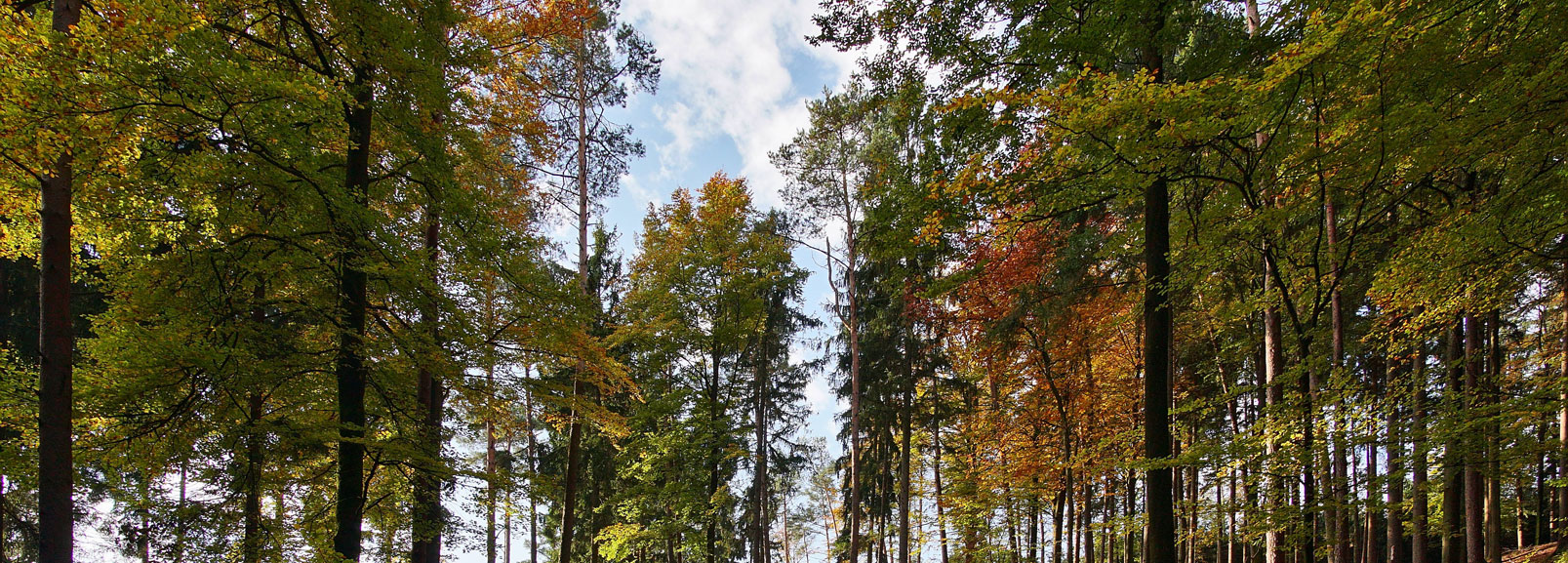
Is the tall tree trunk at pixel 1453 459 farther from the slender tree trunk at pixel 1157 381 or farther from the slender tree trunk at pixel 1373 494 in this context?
the slender tree trunk at pixel 1157 381

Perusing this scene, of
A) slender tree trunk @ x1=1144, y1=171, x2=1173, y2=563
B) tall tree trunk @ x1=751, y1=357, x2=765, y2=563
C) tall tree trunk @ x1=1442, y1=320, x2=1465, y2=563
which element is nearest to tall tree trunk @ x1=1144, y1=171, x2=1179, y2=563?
slender tree trunk @ x1=1144, y1=171, x2=1173, y2=563

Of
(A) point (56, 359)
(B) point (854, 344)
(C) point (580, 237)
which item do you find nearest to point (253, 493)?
(A) point (56, 359)

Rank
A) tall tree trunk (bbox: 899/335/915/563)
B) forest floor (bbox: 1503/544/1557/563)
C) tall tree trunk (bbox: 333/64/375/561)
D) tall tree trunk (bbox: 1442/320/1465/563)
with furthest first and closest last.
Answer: tall tree trunk (bbox: 899/335/915/563) < forest floor (bbox: 1503/544/1557/563) < tall tree trunk (bbox: 333/64/375/561) < tall tree trunk (bbox: 1442/320/1465/563)

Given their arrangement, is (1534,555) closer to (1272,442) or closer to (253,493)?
(1272,442)

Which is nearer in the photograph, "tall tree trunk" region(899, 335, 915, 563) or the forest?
the forest

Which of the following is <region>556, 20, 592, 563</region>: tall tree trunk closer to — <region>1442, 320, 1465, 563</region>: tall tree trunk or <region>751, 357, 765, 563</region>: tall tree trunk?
<region>751, 357, 765, 563</region>: tall tree trunk

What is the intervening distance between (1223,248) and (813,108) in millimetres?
9983

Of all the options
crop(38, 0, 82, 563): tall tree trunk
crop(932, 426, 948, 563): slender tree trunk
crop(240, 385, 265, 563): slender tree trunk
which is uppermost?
crop(38, 0, 82, 563): tall tree trunk

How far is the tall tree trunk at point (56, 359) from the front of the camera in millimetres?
4152

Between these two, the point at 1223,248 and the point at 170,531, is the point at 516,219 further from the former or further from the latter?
the point at 1223,248

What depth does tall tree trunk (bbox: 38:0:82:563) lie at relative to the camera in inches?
163

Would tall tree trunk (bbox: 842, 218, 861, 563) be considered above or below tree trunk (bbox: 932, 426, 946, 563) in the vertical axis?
above

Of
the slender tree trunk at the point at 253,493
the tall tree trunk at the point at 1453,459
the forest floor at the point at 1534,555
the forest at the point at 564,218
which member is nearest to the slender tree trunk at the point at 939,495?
the forest at the point at 564,218

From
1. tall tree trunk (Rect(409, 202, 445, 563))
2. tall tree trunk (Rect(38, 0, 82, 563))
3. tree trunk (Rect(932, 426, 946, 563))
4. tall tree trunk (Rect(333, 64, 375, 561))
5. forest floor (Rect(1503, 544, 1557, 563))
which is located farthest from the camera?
tree trunk (Rect(932, 426, 946, 563))
